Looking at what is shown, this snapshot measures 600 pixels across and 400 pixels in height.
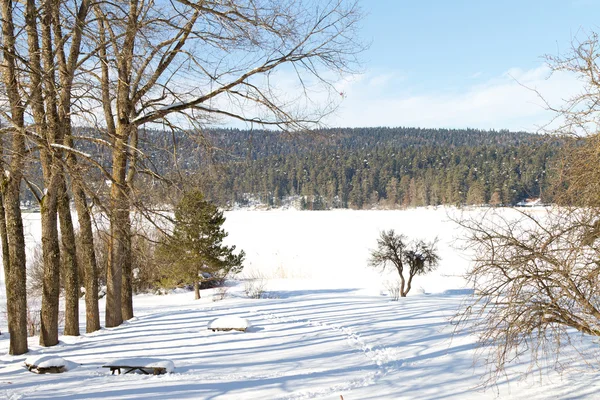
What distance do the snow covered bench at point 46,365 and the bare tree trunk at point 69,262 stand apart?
8.25 feet

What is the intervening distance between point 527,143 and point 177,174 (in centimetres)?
585

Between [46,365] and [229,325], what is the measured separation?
151 inches

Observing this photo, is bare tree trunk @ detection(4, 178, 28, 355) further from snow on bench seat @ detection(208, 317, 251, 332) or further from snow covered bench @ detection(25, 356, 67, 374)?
snow on bench seat @ detection(208, 317, 251, 332)

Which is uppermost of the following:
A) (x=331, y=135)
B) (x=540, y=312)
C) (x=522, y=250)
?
(x=331, y=135)

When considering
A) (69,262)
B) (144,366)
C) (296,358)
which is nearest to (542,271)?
(296,358)

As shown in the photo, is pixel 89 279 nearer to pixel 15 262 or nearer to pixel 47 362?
pixel 15 262

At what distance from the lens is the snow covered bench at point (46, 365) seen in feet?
22.3

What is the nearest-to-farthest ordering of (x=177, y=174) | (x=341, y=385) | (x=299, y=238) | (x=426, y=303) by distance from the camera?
(x=341, y=385) < (x=177, y=174) < (x=426, y=303) < (x=299, y=238)

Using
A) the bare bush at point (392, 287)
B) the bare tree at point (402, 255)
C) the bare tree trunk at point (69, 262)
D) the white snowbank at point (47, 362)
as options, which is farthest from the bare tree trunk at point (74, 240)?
the bare tree at point (402, 255)

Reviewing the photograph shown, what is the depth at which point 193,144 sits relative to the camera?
31.5 ft

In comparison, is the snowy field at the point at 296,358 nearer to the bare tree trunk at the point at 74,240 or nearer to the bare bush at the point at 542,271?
the bare tree trunk at the point at 74,240

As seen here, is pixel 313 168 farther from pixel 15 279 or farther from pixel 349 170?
pixel 15 279

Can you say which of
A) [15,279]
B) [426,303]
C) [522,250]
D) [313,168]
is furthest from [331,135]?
[313,168]

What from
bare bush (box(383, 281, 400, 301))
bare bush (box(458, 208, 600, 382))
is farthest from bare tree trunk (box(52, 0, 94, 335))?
bare bush (box(383, 281, 400, 301))
